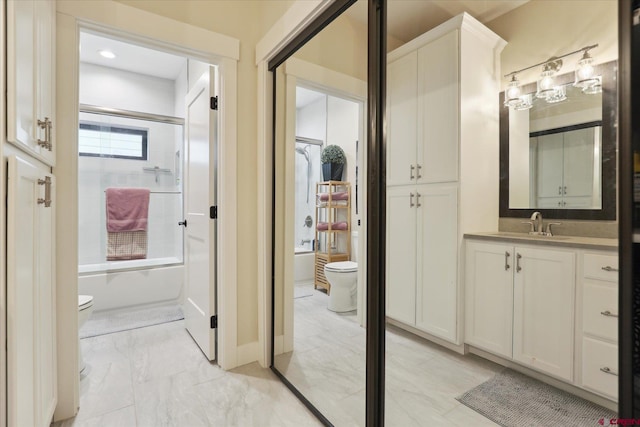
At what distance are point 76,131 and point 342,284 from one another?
162 cm

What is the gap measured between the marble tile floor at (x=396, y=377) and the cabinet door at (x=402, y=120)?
0.71 metres

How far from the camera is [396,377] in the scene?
139 cm

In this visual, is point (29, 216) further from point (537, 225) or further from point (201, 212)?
point (537, 225)

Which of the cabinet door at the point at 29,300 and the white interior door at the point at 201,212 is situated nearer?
the cabinet door at the point at 29,300

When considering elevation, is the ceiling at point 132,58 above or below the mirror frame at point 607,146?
above

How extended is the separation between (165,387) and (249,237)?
1003 mm

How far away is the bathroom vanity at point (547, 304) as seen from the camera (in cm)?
85

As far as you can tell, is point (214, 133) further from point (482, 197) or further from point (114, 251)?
point (114, 251)

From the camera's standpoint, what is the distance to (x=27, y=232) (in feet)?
3.18

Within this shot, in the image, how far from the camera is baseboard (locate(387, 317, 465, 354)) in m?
1.35

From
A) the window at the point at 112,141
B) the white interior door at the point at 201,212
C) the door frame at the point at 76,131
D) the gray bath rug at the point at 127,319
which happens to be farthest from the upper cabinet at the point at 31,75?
the window at the point at 112,141

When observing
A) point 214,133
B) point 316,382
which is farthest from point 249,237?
point 316,382

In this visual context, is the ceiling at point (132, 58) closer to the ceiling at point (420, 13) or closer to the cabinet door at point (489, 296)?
the ceiling at point (420, 13)

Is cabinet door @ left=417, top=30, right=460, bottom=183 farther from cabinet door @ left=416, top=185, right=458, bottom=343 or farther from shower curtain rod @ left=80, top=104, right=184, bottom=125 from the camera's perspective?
shower curtain rod @ left=80, top=104, right=184, bottom=125
